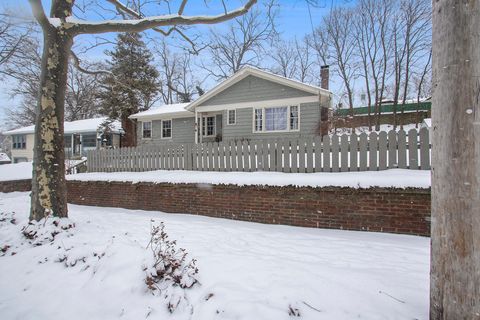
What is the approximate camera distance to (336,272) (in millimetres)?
3061

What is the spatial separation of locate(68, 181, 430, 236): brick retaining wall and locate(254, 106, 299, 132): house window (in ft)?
27.9

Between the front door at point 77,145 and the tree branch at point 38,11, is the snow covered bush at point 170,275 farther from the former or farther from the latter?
the front door at point 77,145

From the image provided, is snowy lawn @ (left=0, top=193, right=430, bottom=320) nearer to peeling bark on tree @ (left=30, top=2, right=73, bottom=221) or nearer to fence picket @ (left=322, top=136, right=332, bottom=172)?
peeling bark on tree @ (left=30, top=2, right=73, bottom=221)

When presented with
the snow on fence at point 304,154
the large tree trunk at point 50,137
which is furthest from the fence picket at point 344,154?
the large tree trunk at point 50,137

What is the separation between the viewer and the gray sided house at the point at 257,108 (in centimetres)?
1340

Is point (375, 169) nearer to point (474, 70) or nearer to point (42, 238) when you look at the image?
point (474, 70)

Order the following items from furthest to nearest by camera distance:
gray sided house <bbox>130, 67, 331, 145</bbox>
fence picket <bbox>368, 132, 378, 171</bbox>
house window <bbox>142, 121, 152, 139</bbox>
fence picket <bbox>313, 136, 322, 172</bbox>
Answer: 1. house window <bbox>142, 121, 152, 139</bbox>
2. gray sided house <bbox>130, 67, 331, 145</bbox>
3. fence picket <bbox>313, 136, 322, 172</bbox>
4. fence picket <bbox>368, 132, 378, 171</bbox>

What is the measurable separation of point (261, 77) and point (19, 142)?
1303 inches

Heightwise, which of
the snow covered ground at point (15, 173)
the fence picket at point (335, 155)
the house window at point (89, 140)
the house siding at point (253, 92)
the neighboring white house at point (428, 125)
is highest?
the house siding at point (253, 92)

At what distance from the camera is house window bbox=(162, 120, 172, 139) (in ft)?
62.4

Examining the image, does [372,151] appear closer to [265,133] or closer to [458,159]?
[458,159]

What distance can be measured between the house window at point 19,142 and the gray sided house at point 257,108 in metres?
25.7

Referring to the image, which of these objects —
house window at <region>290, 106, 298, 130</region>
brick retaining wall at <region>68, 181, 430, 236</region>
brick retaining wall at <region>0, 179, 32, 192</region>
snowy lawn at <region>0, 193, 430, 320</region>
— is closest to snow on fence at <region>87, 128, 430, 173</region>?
brick retaining wall at <region>68, 181, 430, 236</region>

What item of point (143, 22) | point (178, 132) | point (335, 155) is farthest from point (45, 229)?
point (178, 132)
